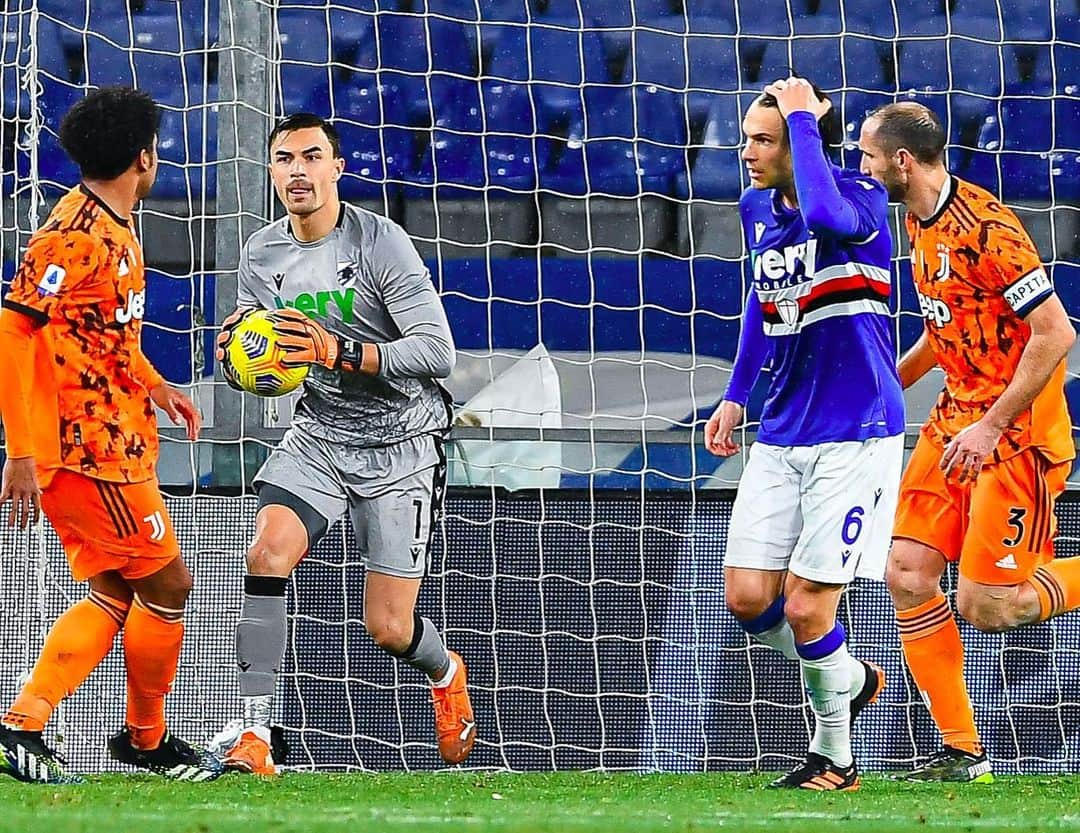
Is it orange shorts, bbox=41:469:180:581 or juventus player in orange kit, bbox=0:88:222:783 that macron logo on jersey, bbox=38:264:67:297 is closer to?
juventus player in orange kit, bbox=0:88:222:783

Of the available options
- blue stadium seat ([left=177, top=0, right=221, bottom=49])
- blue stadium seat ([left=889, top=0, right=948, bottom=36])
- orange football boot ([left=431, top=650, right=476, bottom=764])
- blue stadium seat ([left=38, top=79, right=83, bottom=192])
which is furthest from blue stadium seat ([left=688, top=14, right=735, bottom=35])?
orange football boot ([left=431, top=650, right=476, bottom=764])

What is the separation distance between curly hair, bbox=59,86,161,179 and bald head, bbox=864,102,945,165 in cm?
200

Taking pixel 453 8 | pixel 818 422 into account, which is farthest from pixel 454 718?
pixel 453 8

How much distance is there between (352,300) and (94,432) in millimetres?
855

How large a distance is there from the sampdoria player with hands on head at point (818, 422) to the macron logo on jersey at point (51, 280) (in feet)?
5.87

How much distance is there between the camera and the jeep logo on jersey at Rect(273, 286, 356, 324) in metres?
5.34

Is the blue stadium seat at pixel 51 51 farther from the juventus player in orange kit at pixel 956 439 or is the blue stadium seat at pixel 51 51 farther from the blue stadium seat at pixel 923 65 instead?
the juventus player in orange kit at pixel 956 439

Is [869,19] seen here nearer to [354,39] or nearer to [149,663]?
[354,39]

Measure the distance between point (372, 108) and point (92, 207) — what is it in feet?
10.7

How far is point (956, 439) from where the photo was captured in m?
Result: 4.98

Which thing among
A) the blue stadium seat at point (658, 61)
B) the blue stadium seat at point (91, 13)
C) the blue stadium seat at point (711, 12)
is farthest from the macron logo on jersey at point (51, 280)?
the blue stadium seat at point (711, 12)

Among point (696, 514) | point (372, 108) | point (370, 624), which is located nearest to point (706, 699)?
point (696, 514)

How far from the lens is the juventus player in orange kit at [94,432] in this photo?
475 centimetres

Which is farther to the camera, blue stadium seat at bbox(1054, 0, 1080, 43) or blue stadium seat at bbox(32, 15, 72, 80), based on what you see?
blue stadium seat at bbox(1054, 0, 1080, 43)
